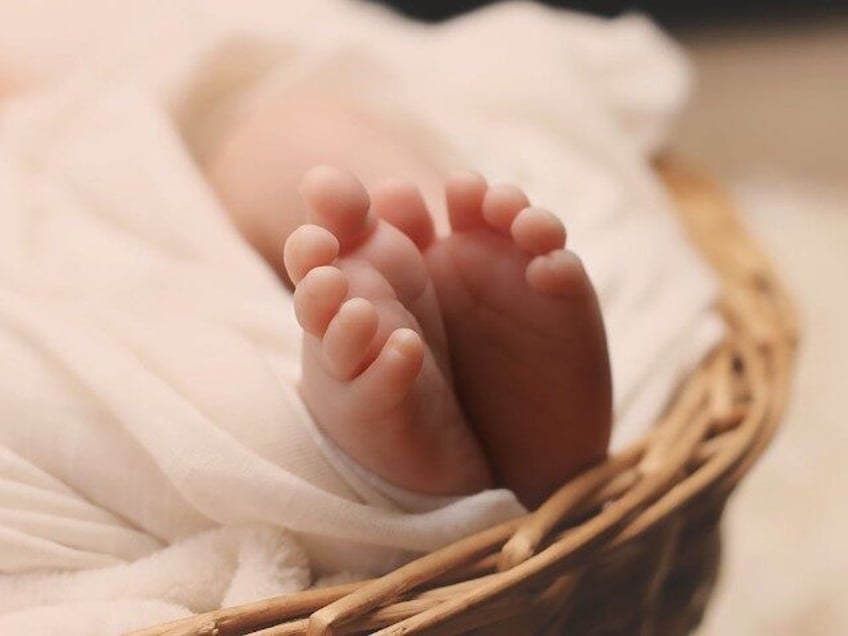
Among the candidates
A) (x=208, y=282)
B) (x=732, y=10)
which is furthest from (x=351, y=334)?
(x=732, y=10)

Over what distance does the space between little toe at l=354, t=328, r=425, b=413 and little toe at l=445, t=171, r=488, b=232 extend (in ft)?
0.31

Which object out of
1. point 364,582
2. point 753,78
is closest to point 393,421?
point 364,582

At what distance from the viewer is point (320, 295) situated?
499 mm

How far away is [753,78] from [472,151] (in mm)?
1141

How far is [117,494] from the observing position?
22.0 inches

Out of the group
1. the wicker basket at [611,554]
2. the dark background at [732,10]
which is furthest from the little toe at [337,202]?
the dark background at [732,10]

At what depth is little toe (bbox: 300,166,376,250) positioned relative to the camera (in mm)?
534

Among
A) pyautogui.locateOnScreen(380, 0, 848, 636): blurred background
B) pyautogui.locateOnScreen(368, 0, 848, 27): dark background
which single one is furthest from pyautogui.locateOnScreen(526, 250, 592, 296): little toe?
pyautogui.locateOnScreen(368, 0, 848, 27): dark background

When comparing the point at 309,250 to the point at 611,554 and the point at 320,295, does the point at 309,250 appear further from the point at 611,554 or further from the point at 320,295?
the point at 611,554

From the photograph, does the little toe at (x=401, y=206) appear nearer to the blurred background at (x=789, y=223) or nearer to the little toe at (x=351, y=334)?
the little toe at (x=351, y=334)

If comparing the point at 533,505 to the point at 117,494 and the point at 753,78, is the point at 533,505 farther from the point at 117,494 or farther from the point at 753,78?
the point at 753,78

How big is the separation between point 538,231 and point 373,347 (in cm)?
10

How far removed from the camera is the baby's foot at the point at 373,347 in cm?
50

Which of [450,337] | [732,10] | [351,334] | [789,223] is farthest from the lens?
[732,10]
